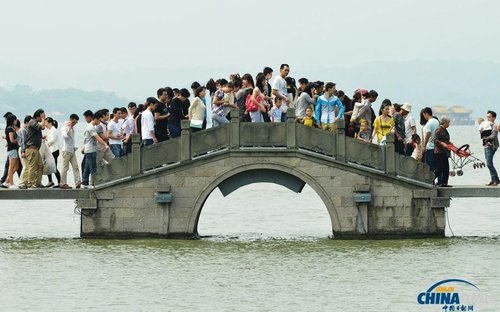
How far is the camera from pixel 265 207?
51.8 meters

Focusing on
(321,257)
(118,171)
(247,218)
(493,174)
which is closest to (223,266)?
(321,257)

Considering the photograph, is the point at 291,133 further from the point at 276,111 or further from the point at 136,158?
the point at 136,158

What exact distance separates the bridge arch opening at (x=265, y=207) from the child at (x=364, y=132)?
1.60 m

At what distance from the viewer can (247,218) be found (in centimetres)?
4569

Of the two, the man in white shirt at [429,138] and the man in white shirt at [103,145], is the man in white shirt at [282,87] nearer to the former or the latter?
the man in white shirt at [429,138]

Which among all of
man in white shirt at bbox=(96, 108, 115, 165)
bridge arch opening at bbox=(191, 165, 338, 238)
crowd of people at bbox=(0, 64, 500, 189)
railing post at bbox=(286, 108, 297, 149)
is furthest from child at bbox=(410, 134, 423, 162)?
man in white shirt at bbox=(96, 108, 115, 165)

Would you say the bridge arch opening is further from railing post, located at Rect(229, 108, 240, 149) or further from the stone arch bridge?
railing post, located at Rect(229, 108, 240, 149)

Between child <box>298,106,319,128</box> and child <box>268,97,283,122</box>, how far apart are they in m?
0.52

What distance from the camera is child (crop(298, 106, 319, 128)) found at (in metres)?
32.6

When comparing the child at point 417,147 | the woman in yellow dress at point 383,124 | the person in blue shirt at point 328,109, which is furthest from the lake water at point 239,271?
the person in blue shirt at point 328,109

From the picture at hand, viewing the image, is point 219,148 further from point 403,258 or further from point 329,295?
point 329,295

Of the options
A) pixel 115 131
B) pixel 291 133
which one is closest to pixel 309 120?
pixel 291 133

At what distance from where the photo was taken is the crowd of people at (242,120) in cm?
3234

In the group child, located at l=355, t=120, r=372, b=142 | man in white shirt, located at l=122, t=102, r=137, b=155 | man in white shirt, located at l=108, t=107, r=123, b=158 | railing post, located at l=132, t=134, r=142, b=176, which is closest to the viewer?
railing post, located at l=132, t=134, r=142, b=176
